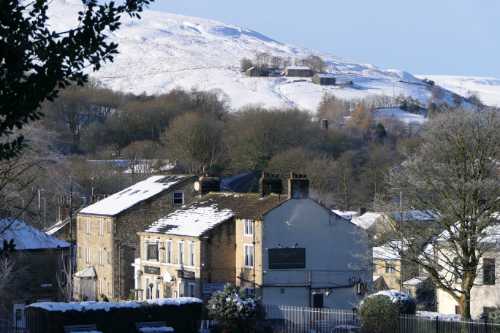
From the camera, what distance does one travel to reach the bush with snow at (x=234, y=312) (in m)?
41.2

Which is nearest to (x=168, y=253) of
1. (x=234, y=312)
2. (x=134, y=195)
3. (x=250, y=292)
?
(x=250, y=292)

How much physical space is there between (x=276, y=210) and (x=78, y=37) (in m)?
37.9

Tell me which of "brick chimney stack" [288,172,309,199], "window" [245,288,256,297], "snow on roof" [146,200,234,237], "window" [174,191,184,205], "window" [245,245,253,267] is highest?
"window" [174,191,184,205]

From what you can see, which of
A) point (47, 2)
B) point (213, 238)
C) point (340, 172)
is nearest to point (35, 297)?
point (213, 238)

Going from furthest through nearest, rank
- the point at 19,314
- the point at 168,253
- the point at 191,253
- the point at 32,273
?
the point at 168,253, the point at 191,253, the point at 32,273, the point at 19,314

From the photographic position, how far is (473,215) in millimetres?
40188

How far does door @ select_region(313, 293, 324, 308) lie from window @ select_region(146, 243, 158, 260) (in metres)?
9.26

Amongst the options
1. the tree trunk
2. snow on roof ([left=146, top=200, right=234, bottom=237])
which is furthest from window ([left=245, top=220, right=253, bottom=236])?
the tree trunk

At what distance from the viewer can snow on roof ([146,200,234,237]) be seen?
2077 inches

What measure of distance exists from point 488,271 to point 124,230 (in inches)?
828

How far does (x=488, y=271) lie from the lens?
47469 millimetres

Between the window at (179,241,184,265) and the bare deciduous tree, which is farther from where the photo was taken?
the window at (179,241,184,265)

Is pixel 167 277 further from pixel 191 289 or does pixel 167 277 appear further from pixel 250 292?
pixel 250 292

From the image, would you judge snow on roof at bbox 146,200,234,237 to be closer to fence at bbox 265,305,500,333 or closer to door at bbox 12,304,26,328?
fence at bbox 265,305,500,333
